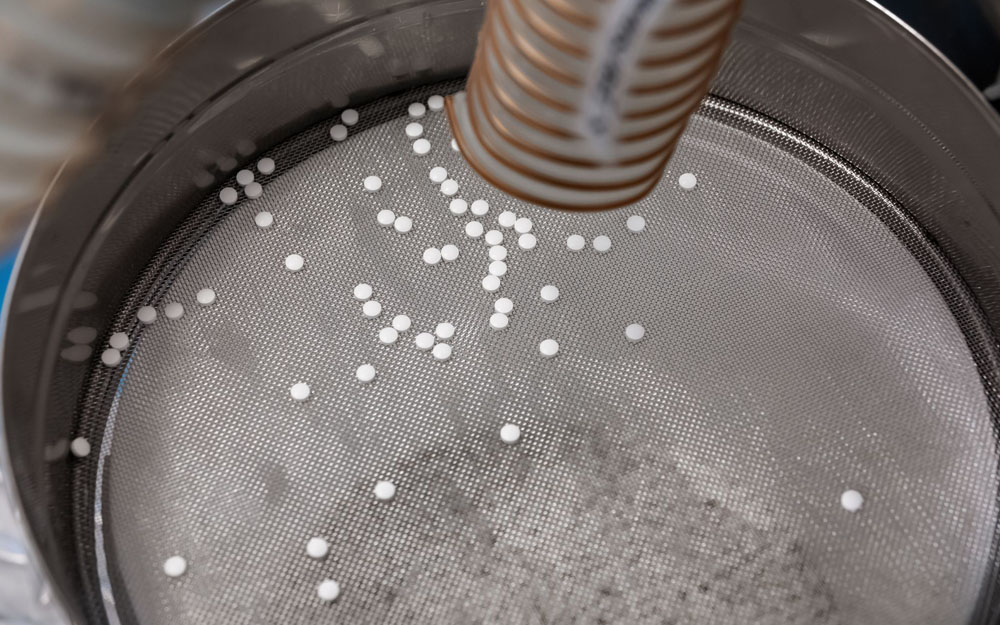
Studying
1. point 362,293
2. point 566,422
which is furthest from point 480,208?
point 566,422

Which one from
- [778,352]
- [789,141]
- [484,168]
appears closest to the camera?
[484,168]

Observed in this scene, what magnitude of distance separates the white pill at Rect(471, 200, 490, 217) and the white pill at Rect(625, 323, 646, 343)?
0.21 m

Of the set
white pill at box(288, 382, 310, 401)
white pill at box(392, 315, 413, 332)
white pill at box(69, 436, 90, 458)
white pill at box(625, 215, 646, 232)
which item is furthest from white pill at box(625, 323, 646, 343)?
white pill at box(69, 436, 90, 458)

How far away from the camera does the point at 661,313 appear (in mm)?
992

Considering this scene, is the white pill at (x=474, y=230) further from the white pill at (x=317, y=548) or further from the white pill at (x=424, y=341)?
the white pill at (x=317, y=548)

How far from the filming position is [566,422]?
3.09 ft

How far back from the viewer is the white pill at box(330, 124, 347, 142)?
1.10 meters

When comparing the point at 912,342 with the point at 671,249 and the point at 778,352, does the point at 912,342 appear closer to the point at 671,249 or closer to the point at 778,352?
the point at 778,352

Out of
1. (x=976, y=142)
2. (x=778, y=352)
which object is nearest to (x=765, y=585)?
A: (x=778, y=352)

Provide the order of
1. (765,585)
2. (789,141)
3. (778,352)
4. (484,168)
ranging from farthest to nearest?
(789,141) → (778,352) → (765,585) → (484,168)

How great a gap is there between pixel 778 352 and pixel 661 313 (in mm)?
126

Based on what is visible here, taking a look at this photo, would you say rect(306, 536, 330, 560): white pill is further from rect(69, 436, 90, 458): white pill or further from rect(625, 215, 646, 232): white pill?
rect(625, 215, 646, 232): white pill

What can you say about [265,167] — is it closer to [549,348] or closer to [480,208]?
[480,208]

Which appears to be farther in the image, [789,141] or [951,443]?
[789,141]
